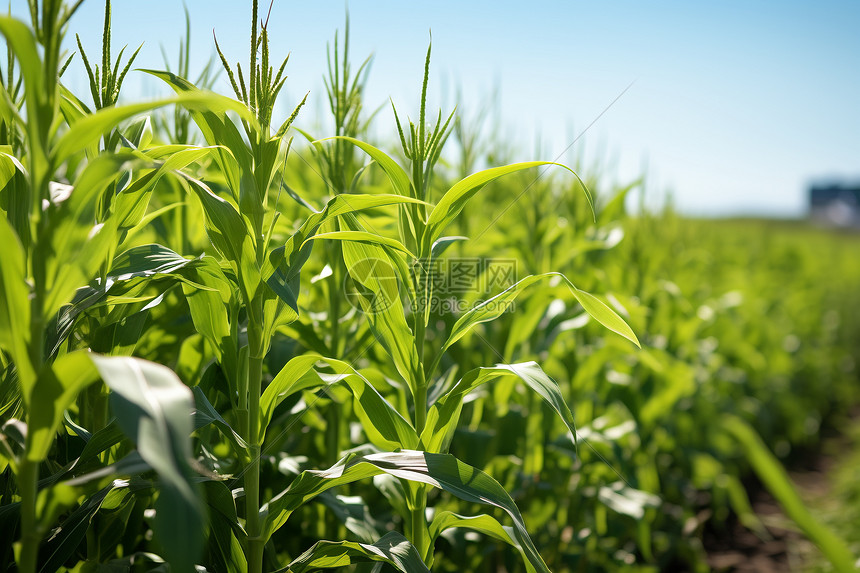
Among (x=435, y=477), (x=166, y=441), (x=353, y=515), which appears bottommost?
(x=353, y=515)

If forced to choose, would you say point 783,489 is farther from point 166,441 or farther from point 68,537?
point 68,537

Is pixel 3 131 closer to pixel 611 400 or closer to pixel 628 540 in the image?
pixel 611 400

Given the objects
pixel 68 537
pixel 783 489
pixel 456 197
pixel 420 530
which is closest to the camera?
pixel 783 489

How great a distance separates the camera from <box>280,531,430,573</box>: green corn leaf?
2.80ft

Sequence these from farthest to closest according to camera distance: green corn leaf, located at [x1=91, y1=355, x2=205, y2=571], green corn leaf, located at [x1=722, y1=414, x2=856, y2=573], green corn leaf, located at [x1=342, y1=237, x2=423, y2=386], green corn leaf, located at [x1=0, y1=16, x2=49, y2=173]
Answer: green corn leaf, located at [x1=342, y1=237, x2=423, y2=386] → green corn leaf, located at [x1=0, y1=16, x2=49, y2=173] → green corn leaf, located at [x1=91, y1=355, x2=205, y2=571] → green corn leaf, located at [x1=722, y1=414, x2=856, y2=573]

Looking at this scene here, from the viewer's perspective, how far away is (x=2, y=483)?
96 centimetres

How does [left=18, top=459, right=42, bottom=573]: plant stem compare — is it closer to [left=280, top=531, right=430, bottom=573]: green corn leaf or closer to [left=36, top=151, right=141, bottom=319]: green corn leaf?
[left=36, top=151, right=141, bottom=319]: green corn leaf

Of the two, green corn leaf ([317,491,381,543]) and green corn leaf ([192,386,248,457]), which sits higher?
green corn leaf ([192,386,248,457])

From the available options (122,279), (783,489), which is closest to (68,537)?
(122,279)

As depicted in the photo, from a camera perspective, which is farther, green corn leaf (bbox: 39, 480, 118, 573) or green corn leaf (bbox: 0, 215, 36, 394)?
green corn leaf (bbox: 39, 480, 118, 573)

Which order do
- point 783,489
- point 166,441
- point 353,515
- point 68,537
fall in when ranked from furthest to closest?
point 353,515, point 68,537, point 166,441, point 783,489

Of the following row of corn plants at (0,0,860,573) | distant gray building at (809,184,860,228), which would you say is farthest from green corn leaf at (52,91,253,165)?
distant gray building at (809,184,860,228)

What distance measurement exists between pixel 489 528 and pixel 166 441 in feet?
1.87

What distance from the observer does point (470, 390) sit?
95cm
